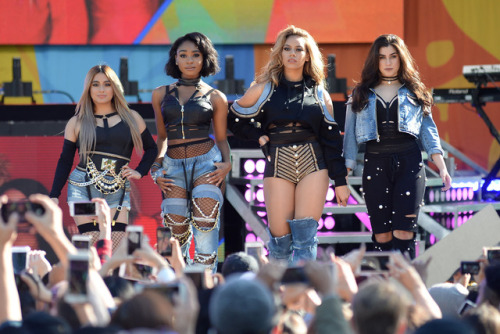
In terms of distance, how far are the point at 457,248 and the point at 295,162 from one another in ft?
3.59

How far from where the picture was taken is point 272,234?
4.56 metres

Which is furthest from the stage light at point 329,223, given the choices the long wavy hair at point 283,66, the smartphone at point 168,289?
the smartphone at point 168,289

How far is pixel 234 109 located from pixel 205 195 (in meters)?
0.53

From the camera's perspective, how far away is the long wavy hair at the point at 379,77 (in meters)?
4.62

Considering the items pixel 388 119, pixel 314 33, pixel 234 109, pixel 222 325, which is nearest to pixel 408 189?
pixel 388 119

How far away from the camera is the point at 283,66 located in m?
4.68

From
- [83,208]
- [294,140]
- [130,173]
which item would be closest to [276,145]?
[294,140]

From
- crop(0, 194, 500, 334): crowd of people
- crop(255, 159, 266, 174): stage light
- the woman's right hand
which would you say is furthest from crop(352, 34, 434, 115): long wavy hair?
crop(255, 159, 266, 174): stage light

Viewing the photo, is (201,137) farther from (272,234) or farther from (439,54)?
(439,54)

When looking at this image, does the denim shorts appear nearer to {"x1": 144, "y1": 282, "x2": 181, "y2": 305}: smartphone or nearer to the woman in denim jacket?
the woman in denim jacket

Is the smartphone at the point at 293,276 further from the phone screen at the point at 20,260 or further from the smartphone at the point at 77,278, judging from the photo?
the phone screen at the point at 20,260

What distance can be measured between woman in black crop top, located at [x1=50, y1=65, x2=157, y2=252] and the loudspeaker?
1709mm

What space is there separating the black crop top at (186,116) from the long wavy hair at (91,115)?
0.70 ft

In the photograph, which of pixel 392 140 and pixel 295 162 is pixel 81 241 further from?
pixel 392 140
